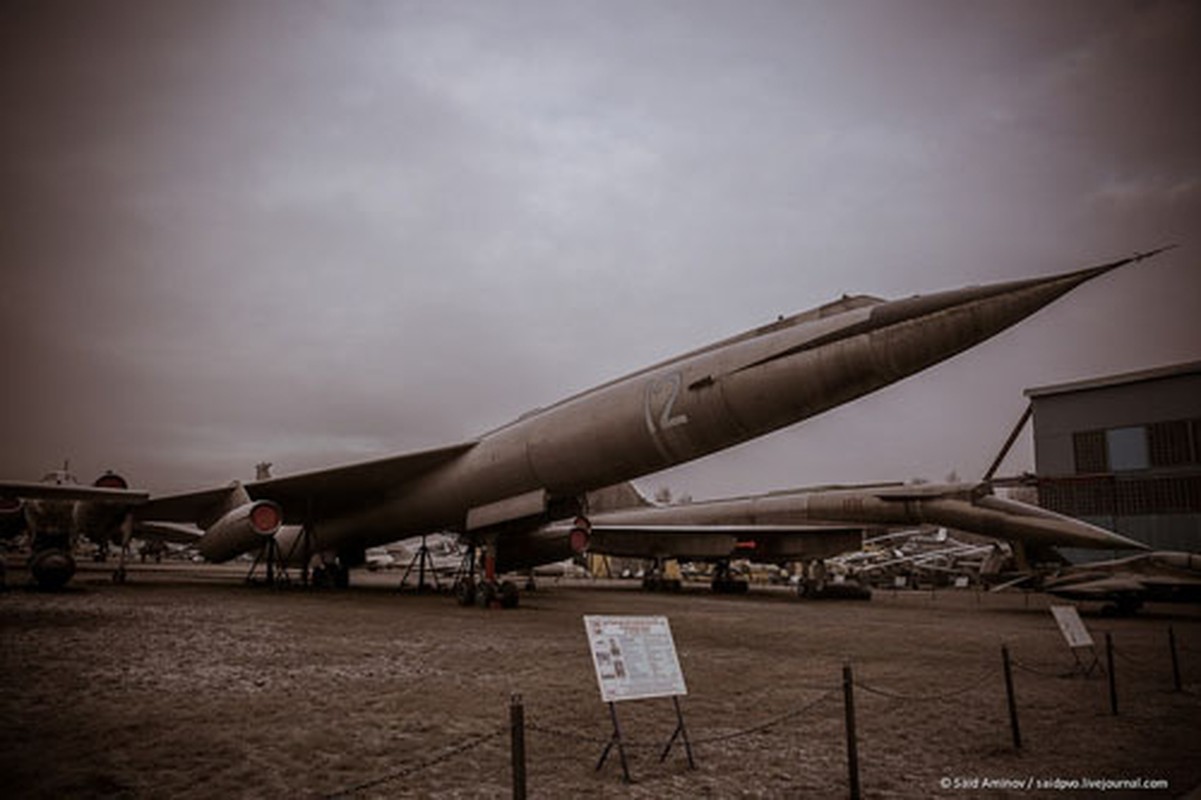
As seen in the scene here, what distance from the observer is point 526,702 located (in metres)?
5.82

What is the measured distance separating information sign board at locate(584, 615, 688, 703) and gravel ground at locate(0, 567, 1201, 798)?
366 mm

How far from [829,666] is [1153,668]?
12.9 feet

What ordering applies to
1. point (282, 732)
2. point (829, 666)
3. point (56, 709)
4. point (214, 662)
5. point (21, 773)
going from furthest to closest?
point (829, 666), point (214, 662), point (56, 709), point (282, 732), point (21, 773)

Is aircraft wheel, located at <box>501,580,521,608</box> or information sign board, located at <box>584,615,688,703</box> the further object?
aircraft wheel, located at <box>501,580,521,608</box>

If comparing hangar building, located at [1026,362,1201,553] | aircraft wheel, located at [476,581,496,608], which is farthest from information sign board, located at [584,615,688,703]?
hangar building, located at [1026,362,1201,553]

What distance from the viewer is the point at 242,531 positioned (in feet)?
51.0

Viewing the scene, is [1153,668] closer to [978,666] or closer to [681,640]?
[978,666]

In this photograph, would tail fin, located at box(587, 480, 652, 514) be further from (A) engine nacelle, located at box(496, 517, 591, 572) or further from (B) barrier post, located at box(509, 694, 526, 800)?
(B) barrier post, located at box(509, 694, 526, 800)

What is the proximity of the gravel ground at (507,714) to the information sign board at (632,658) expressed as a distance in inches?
14.4

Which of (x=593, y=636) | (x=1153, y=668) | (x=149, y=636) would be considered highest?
(x=593, y=636)

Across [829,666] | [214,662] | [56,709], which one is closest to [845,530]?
[829,666]

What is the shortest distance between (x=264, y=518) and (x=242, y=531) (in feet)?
5.06

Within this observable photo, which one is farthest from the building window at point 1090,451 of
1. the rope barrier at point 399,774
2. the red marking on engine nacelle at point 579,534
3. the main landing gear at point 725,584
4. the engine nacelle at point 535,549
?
the rope barrier at point 399,774

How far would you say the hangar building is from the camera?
23.5 metres
